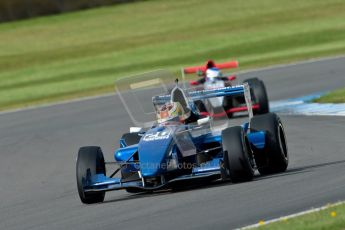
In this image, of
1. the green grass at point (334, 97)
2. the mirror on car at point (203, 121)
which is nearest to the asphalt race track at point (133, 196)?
the mirror on car at point (203, 121)

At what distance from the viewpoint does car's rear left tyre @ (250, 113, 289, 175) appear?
12.1 m

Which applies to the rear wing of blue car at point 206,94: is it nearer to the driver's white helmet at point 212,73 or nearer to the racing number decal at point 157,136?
the racing number decal at point 157,136

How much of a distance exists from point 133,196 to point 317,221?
397 centimetres

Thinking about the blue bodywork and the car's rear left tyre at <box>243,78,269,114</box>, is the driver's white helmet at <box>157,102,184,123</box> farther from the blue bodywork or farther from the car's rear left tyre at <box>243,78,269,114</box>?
the car's rear left tyre at <box>243,78,269,114</box>

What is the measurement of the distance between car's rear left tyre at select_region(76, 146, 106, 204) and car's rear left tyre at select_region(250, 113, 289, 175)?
1871 mm

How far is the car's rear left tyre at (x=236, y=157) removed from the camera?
11070 mm

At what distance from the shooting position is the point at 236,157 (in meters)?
11.1

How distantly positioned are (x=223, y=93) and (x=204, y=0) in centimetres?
4138

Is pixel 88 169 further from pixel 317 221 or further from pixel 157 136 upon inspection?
pixel 317 221

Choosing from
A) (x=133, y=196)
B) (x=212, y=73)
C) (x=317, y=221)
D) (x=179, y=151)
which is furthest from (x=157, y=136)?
(x=212, y=73)

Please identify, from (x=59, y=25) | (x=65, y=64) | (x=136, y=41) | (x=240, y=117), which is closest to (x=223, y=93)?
(x=240, y=117)

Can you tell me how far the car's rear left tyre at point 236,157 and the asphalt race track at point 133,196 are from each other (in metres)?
0.13

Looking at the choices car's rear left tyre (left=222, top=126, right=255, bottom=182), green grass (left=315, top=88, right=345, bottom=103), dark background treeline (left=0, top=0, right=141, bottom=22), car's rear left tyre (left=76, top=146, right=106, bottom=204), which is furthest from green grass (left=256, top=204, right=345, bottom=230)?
dark background treeline (left=0, top=0, right=141, bottom=22)

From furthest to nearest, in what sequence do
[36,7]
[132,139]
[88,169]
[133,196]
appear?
[36,7] → [132,139] → [133,196] → [88,169]
